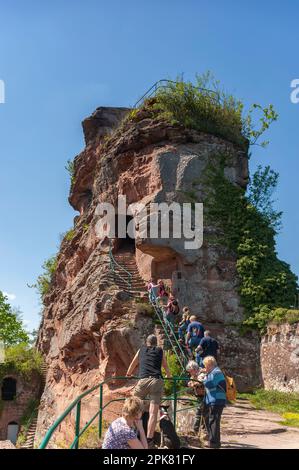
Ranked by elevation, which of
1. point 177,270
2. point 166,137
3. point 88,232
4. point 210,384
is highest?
point 166,137

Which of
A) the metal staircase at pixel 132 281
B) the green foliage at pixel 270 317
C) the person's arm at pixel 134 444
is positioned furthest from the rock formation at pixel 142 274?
the person's arm at pixel 134 444

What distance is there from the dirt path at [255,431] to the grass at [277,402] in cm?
36

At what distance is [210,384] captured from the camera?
27.8 feet

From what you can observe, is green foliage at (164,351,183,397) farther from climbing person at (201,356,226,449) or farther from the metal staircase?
climbing person at (201,356,226,449)

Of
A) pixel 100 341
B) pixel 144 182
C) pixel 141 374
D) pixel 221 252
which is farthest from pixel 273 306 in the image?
pixel 141 374

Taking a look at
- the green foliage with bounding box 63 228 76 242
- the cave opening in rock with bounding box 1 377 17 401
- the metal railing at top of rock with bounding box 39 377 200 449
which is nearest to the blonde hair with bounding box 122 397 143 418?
the metal railing at top of rock with bounding box 39 377 200 449

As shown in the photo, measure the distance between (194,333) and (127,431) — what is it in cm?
777

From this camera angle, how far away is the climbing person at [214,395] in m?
8.44

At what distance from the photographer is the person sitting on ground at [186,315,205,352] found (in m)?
13.7

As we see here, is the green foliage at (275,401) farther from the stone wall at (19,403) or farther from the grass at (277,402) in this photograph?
the stone wall at (19,403)

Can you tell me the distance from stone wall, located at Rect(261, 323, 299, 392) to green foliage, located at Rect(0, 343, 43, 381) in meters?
21.4
